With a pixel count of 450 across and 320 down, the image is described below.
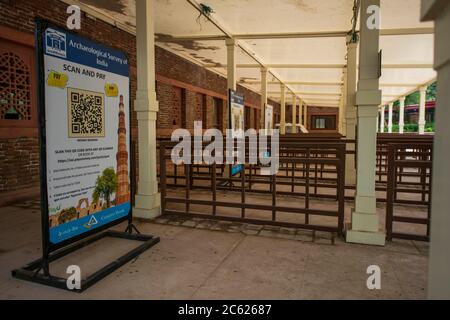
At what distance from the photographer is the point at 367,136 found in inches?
148

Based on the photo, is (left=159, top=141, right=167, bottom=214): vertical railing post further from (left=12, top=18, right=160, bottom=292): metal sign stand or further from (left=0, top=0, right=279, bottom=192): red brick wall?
(left=0, top=0, right=279, bottom=192): red brick wall

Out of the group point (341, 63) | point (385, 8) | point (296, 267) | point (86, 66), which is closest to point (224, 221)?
point (296, 267)

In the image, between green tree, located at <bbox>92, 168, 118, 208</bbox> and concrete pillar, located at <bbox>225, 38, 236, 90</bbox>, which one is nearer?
green tree, located at <bbox>92, 168, 118, 208</bbox>

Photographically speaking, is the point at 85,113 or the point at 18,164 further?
the point at 18,164

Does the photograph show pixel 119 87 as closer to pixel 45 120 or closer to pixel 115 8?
pixel 45 120

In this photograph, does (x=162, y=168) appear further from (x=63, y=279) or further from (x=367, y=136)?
(x=367, y=136)

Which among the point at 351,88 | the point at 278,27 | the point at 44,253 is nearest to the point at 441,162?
the point at 44,253

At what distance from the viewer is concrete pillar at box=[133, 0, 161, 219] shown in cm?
468

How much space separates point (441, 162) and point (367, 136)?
242cm

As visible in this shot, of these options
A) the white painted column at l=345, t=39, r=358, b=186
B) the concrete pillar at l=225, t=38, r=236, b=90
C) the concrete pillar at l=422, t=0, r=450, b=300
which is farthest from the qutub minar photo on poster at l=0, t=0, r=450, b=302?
the concrete pillar at l=225, t=38, r=236, b=90

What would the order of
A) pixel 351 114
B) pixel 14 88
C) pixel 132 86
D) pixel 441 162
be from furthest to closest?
pixel 132 86, pixel 351 114, pixel 14 88, pixel 441 162

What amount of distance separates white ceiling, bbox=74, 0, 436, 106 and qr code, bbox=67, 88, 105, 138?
439 centimetres

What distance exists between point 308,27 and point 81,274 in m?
7.42

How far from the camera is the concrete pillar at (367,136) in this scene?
3.68 m
